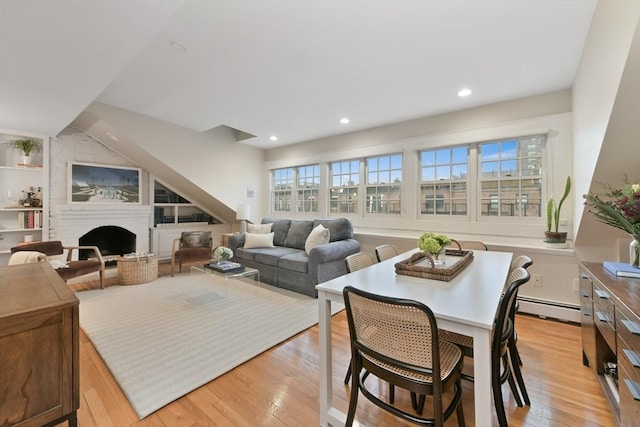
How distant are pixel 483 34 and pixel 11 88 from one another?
13.8 feet

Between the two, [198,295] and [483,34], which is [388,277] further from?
[198,295]

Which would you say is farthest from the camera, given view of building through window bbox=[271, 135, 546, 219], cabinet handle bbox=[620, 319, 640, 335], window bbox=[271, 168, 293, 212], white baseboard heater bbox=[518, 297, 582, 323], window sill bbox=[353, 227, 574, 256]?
window bbox=[271, 168, 293, 212]

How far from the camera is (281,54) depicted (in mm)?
2438

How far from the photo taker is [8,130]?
3.76 metres

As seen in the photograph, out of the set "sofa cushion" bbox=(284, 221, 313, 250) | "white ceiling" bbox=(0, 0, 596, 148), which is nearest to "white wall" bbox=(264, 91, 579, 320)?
"white ceiling" bbox=(0, 0, 596, 148)

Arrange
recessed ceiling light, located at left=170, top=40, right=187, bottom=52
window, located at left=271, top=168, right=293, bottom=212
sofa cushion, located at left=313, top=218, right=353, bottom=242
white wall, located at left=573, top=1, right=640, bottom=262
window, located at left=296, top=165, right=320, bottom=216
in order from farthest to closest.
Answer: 1. window, located at left=271, top=168, right=293, bottom=212
2. window, located at left=296, top=165, right=320, bottom=216
3. sofa cushion, located at left=313, top=218, right=353, bottom=242
4. recessed ceiling light, located at left=170, top=40, right=187, bottom=52
5. white wall, located at left=573, top=1, right=640, bottom=262

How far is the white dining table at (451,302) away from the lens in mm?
1048

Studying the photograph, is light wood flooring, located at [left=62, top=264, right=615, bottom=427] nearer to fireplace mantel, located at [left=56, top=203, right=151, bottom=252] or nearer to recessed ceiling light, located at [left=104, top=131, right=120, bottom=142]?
fireplace mantel, located at [left=56, top=203, right=151, bottom=252]

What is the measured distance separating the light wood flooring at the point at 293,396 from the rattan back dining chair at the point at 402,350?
474 mm

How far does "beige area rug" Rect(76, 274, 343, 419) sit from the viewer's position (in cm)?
190

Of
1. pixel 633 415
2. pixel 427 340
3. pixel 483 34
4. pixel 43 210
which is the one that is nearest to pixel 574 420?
pixel 633 415

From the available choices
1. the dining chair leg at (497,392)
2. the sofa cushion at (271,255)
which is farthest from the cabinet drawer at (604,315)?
the sofa cushion at (271,255)

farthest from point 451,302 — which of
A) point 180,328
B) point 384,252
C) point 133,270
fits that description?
point 133,270

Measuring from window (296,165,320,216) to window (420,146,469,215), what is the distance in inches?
83.5
